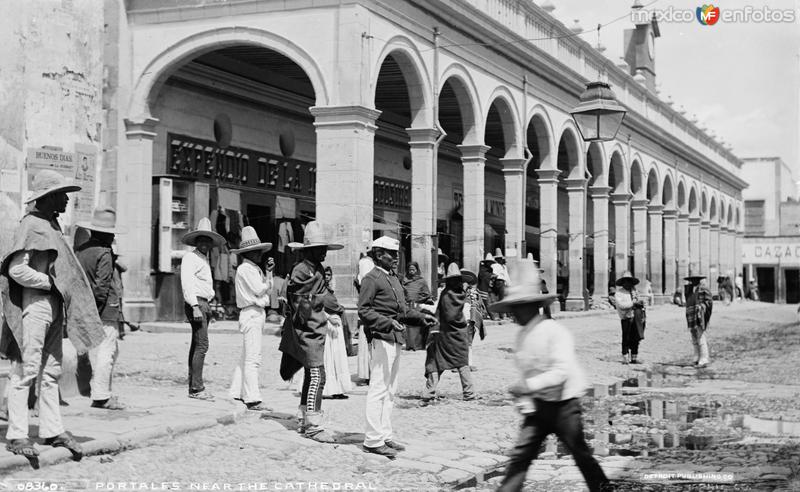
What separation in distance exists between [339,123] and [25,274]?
10.4 metres

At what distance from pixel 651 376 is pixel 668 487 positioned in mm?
7990

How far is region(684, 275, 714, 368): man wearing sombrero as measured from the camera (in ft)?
50.6

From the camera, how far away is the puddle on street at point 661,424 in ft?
27.0

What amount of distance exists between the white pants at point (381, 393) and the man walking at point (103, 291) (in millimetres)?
2449

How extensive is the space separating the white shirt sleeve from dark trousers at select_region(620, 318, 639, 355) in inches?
433

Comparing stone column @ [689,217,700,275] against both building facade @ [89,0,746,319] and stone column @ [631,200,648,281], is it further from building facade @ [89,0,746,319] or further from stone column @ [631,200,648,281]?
building facade @ [89,0,746,319]

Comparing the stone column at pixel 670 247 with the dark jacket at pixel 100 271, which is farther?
the stone column at pixel 670 247

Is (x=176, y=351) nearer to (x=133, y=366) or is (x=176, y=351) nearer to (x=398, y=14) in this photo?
(x=133, y=366)

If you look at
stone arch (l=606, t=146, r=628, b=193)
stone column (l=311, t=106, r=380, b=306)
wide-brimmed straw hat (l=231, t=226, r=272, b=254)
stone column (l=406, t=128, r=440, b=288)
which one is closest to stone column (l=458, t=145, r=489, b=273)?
stone column (l=406, t=128, r=440, b=288)

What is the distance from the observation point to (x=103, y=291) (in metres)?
8.52

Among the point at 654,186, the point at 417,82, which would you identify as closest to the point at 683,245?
the point at 654,186

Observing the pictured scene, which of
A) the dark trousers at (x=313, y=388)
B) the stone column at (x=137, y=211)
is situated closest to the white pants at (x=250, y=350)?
the dark trousers at (x=313, y=388)

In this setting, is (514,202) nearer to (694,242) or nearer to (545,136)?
(545,136)

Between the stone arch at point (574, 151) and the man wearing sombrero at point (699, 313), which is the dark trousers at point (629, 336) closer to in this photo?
the man wearing sombrero at point (699, 313)
